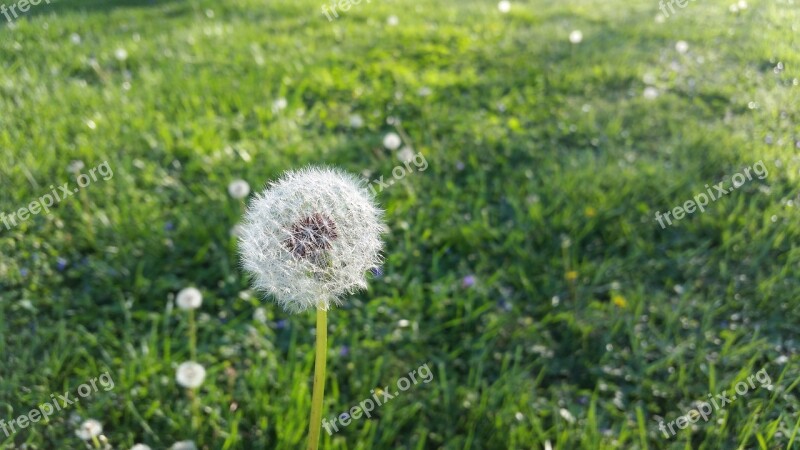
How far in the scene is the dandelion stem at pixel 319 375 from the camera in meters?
1.47

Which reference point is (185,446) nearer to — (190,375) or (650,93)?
(190,375)

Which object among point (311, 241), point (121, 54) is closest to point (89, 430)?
point (311, 241)

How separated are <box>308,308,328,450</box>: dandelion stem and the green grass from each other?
0.59 metres

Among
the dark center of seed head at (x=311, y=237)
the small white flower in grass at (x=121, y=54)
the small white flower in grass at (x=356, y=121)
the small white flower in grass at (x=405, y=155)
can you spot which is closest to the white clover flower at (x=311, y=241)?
the dark center of seed head at (x=311, y=237)

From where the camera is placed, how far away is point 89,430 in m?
2.04

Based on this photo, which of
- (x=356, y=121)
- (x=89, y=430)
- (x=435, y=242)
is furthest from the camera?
(x=356, y=121)

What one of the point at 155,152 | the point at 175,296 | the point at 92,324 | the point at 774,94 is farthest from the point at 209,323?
the point at 774,94

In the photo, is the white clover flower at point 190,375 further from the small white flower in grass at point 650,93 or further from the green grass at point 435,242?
the small white flower in grass at point 650,93

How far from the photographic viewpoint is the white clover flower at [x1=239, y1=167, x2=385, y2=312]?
4.80ft

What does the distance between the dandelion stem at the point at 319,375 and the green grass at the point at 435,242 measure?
59 cm

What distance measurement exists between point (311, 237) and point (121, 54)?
399 centimetres

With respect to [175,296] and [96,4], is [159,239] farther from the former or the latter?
[96,4]

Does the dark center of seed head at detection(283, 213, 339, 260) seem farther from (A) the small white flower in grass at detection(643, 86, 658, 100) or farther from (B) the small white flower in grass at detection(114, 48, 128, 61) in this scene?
(B) the small white flower in grass at detection(114, 48, 128, 61)

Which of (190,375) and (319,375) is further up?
(190,375)
